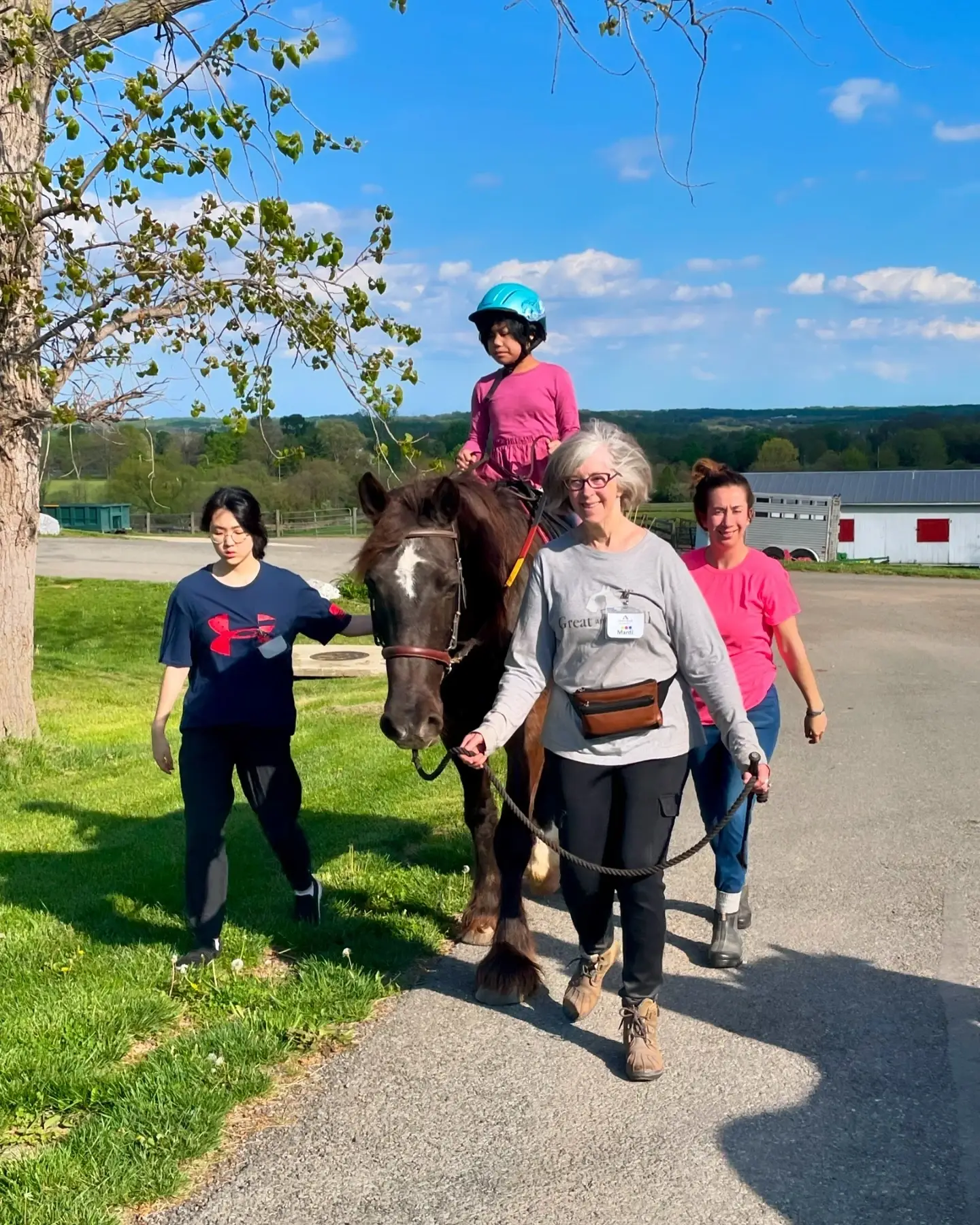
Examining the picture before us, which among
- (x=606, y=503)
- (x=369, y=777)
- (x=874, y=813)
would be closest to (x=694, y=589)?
(x=606, y=503)

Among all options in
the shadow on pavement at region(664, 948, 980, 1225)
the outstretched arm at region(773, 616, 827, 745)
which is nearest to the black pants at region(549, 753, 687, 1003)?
the shadow on pavement at region(664, 948, 980, 1225)

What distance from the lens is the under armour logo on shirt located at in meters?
4.77

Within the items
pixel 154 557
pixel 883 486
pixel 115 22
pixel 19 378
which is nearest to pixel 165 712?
pixel 19 378

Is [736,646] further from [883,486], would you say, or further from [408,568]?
[883,486]

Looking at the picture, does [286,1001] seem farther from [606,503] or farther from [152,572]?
[152,572]

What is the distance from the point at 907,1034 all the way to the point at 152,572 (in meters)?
26.9

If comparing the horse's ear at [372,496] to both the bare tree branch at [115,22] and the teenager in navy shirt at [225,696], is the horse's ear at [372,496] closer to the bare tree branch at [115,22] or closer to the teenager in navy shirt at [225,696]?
the teenager in navy shirt at [225,696]

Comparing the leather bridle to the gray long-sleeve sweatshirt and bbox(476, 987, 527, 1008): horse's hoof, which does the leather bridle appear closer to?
the gray long-sleeve sweatshirt

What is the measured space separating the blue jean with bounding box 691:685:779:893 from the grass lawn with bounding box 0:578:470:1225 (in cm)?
135

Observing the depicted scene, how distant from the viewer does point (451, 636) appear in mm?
4250

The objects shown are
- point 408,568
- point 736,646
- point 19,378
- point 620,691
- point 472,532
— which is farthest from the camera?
Answer: point 19,378

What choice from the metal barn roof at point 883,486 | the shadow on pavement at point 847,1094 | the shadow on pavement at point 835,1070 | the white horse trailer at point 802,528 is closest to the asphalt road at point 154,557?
the white horse trailer at point 802,528

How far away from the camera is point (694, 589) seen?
12.5ft

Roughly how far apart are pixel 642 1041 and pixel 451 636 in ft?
5.26
